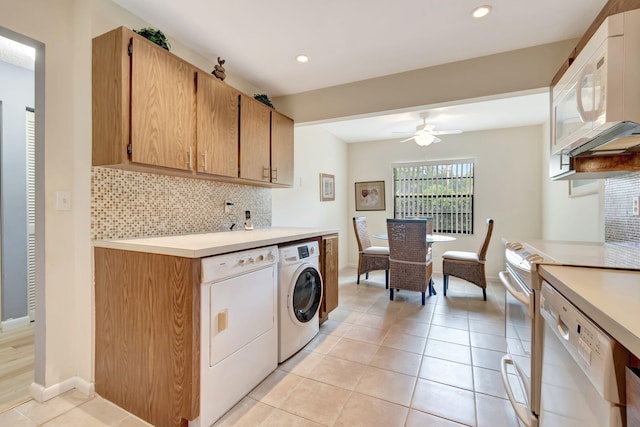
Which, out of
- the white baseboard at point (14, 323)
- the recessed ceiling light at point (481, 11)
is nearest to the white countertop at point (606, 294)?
the recessed ceiling light at point (481, 11)

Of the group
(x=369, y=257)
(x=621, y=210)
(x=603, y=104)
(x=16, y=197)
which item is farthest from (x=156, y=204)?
(x=621, y=210)

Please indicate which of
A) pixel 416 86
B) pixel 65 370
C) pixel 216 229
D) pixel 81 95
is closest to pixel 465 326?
pixel 416 86

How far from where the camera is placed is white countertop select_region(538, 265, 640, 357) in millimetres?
614

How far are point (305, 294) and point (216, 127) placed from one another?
1.52 m

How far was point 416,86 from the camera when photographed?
2.69 metres

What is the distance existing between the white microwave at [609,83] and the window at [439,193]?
3.57m

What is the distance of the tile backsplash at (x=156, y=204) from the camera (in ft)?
5.77

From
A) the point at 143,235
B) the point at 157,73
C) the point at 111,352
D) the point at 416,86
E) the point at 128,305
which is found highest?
the point at 416,86

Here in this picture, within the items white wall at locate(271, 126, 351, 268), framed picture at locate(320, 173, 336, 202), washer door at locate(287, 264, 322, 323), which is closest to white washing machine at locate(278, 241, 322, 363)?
washer door at locate(287, 264, 322, 323)

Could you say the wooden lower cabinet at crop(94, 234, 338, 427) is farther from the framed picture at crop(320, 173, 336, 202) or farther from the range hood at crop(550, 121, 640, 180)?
the framed picture at crop(320, 173, 336, 202)

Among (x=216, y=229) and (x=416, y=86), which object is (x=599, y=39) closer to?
(x=416, y=86)

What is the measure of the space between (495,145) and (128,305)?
525 centimetres

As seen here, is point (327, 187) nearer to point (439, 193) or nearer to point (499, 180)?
point (439, 193)

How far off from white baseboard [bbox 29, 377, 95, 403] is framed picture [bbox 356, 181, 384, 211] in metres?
4.62
